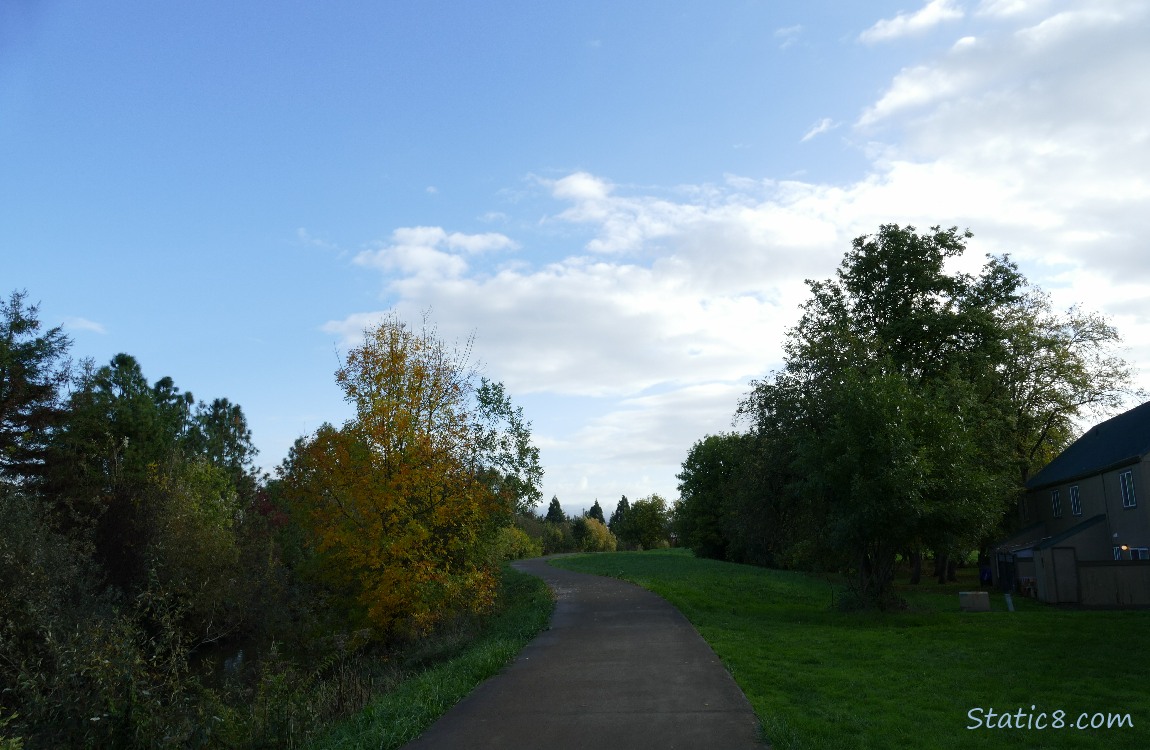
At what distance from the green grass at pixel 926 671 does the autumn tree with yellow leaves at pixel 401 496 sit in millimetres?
5903

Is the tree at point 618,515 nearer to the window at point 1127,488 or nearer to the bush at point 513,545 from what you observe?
the bush at point 513,545

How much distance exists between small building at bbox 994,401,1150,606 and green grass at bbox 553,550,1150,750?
3.44 metres

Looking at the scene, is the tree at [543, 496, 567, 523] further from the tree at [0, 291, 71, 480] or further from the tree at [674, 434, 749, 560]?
the tree at [0, 291, 71, 480]

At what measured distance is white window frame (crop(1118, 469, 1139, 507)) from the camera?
83.5 feet

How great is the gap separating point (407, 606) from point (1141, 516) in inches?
913

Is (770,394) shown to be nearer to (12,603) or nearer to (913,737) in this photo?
(913,737)

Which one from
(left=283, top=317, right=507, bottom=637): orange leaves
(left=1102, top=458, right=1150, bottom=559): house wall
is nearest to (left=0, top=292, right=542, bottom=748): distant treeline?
(left=283, top=317, right=507, bottom=637): orange leaves

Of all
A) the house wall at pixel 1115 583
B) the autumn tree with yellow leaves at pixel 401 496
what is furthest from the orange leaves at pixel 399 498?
the house wall at pixel 1115 583

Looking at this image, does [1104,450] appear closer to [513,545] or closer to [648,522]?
[513,545]

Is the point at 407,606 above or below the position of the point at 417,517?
below

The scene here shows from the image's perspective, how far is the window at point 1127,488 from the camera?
83.6 ft

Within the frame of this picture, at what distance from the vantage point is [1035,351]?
33.6 metres

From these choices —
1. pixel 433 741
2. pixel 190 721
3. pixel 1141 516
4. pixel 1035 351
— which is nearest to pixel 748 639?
pixel 433 741

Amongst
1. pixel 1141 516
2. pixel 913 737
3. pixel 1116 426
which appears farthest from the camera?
pixel 1116 426
